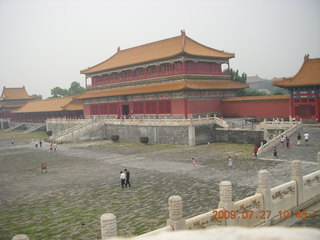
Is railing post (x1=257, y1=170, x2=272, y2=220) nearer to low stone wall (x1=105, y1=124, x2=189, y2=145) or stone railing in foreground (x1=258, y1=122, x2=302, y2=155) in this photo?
stone railing in foreground (x1=258, y1=122, x2=302, y2=155)

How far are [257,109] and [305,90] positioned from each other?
23.4 feet

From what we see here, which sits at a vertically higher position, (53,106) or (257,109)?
(53,106)

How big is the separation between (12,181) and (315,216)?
61.3 feet

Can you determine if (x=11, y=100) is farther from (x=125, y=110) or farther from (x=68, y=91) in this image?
(x=125, y=110)

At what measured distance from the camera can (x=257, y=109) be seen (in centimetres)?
3919

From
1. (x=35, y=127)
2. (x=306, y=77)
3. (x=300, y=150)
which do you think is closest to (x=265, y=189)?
(x=300, y=150)

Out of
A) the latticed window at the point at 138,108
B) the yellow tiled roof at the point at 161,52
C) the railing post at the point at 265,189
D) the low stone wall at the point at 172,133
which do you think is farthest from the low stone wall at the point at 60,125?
the railing post at the point at 265,189

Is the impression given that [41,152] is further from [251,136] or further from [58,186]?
[251,136]

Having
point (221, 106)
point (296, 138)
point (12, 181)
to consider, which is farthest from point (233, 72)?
point (12, 181)

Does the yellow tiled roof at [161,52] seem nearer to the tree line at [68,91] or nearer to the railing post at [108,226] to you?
the railing post at [108,226]

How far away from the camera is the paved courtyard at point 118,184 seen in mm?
14062

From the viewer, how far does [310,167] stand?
21.2 meters

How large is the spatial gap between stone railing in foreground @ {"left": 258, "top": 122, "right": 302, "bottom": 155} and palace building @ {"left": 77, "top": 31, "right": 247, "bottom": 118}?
34.4 ft
